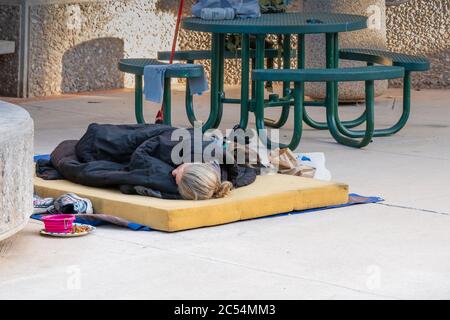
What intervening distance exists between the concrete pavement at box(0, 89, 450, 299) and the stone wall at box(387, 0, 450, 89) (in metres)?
4.37

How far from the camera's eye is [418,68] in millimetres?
7676

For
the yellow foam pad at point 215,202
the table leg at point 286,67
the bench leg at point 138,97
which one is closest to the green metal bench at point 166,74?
the bench leg at point 138,97

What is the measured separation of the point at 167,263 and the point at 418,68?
3.61 m

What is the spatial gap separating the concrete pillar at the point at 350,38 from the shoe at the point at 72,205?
416 cm

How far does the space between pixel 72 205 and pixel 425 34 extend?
6065 millimetres

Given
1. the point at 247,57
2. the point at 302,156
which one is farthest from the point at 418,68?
the point at 302,156

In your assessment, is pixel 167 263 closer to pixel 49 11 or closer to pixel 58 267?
pixel 58 267

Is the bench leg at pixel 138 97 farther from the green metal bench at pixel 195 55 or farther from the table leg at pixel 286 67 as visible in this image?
the table leg at pixel 286 67

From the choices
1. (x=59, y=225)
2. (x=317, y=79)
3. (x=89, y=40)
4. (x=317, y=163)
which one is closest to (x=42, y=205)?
(x=59, y=225)

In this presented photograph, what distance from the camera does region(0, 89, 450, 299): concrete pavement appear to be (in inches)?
163

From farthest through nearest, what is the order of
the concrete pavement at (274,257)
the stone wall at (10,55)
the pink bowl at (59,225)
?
the stone wall at (10,55), the pink bowl at (59,225), the concrete pavement at (274,257)

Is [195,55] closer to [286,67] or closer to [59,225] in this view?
[286,67]

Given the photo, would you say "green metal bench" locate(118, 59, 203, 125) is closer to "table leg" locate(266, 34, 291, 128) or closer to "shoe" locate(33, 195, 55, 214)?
"table leg" locate(266, 34, 291, 128)

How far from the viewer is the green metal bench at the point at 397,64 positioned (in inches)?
303
